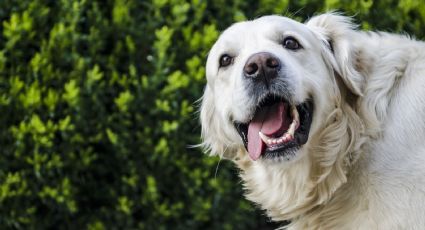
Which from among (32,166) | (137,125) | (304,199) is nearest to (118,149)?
(137,125)

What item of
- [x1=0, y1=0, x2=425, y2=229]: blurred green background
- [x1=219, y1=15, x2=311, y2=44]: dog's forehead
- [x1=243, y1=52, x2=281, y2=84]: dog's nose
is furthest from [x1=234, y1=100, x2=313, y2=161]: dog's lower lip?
[x1=0, y1=0, x2=425, y2=229]: blurred green background

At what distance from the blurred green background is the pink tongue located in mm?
1471

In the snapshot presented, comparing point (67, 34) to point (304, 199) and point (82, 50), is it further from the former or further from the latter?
point (304, 199)

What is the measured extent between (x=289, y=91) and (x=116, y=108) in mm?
1996

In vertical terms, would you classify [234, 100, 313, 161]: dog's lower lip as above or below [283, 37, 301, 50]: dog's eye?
below

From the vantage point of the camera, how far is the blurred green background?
17.4 feet

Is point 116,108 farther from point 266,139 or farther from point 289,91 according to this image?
point 289,91

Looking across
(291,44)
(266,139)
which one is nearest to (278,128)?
(266,139)

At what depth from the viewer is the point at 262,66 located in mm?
3832

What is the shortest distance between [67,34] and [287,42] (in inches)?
76.0

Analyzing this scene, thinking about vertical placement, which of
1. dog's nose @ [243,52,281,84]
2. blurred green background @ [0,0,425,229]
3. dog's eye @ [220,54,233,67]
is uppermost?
dog's nose @ [243,52,281,84]

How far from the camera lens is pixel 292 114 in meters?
3.92

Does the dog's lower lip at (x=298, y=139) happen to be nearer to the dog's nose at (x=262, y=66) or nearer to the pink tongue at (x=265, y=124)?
the pink tongue at (x=265, y=124)

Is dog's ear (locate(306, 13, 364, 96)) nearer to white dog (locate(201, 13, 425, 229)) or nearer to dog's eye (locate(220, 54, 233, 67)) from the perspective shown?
white dog (locate(201, 13, 425, 229))
